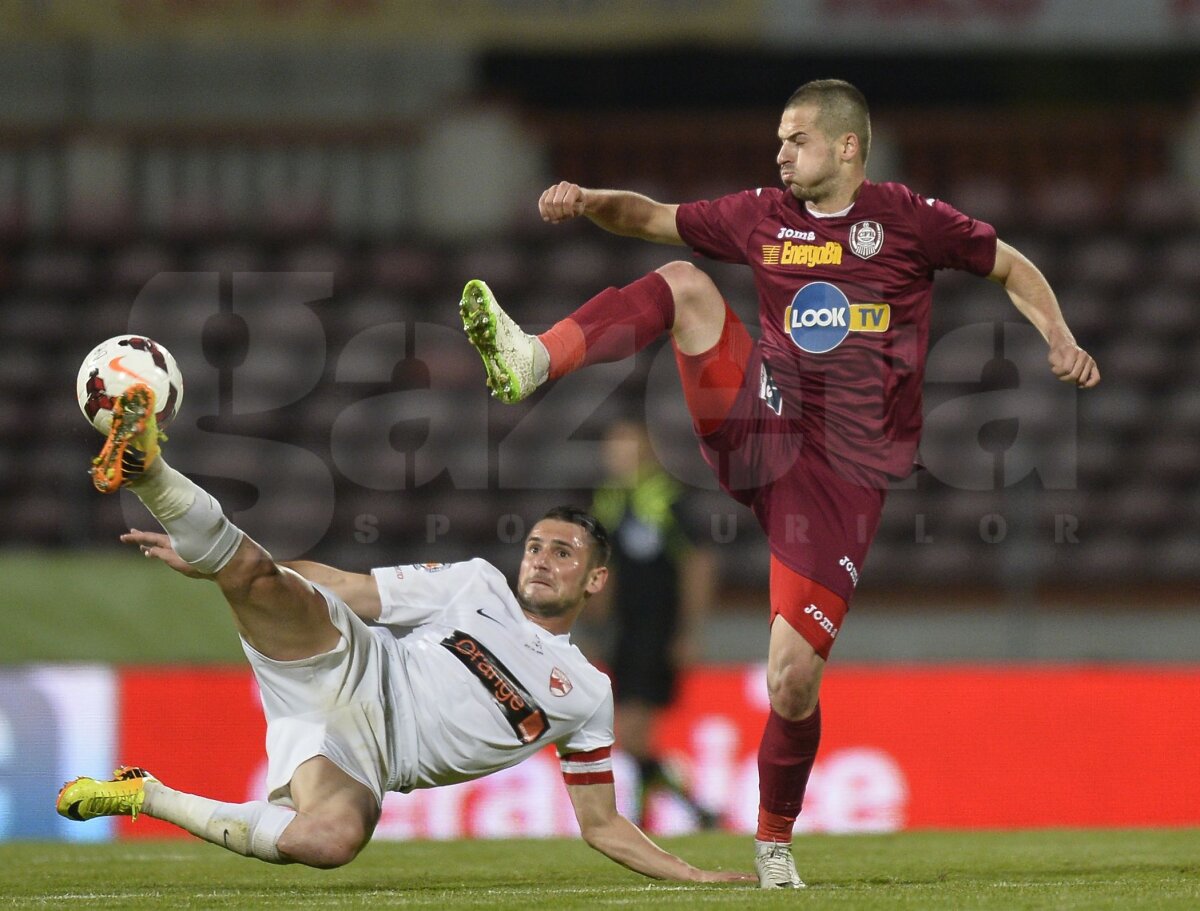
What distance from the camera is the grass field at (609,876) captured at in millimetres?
4871

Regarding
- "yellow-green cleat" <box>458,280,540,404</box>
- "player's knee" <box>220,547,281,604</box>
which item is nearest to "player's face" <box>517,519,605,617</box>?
"yellow-green cleat" <box>458,280,540,404</box>

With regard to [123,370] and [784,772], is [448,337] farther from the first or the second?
[123,370]

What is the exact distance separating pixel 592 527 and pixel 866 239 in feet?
4.30

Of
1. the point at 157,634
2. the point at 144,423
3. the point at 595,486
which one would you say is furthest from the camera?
the point at 595,486

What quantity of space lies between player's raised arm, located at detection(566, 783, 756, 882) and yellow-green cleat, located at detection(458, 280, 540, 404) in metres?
1.38

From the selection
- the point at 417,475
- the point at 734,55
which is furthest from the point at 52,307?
the point at 734,55

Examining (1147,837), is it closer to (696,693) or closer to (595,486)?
(696,693)

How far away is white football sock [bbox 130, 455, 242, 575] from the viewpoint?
15.6ft

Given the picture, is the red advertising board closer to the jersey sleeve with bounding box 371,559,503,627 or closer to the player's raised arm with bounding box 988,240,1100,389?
the jersey sleeve with bounding box 371,559,503,627

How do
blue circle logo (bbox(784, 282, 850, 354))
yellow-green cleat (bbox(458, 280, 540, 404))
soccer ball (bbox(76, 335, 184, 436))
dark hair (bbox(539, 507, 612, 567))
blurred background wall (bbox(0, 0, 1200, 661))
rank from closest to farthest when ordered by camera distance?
1. soccer ball (bbox(76, 335, 184, 436))
2. yellow-green cleat (bbox(458, 280, 540, 404))
3. blue circle logo (bbox(784, 282, 850, 354))
4. dark hair (bbox(539, 507, 612, 567))
5. blurred background wall (bbox(0, 0, 1200, 661))

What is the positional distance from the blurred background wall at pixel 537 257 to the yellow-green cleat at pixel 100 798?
5.30 meters

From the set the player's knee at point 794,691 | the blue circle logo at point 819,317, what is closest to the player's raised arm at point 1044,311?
the blue circle logo at point 819,317

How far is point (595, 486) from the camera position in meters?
10.9

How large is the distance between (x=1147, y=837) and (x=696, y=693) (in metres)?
2.52
